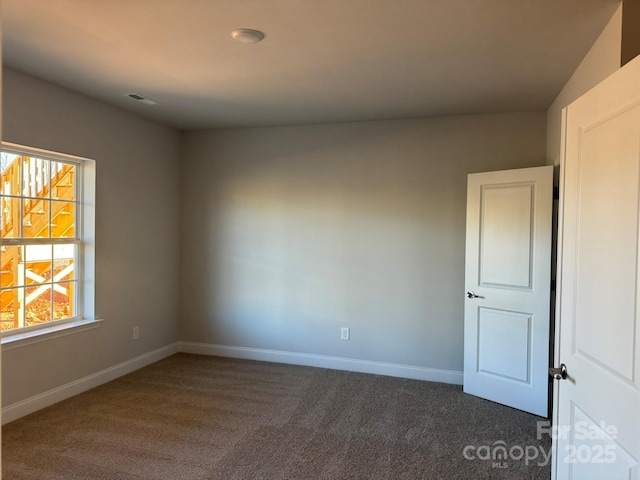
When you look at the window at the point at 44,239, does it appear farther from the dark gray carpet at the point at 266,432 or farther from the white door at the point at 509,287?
the white door at the point at 509,287

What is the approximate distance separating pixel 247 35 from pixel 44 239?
2.44 metres

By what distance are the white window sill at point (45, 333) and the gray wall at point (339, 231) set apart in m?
1.34

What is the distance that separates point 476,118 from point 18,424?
452cm

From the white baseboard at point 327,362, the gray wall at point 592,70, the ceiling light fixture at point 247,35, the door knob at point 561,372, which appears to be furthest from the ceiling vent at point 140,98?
the door knob at point 561,372

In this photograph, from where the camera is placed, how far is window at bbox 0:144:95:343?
3199mm

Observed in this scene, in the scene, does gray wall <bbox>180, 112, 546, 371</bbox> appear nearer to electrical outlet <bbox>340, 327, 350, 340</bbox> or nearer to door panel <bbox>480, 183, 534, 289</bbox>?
electrical outlet <bbox>340, 327, 350, 340</bbox>

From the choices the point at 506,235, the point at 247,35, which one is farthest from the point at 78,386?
the point at 506,235

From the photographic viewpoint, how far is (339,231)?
4.34 m

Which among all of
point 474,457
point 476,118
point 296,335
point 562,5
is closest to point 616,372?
point 474,457

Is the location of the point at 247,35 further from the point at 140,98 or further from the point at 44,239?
the point at 44,239

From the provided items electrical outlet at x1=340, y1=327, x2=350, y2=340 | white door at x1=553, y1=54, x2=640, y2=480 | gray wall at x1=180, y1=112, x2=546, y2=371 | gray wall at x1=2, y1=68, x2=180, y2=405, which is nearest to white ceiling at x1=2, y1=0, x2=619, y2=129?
gray wall at x1=2, y1=68, x2=180, y2=405

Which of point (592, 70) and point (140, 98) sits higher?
point (140, 98)

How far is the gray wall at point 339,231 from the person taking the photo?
3996 millimetres

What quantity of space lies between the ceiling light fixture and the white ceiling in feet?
0.18
